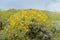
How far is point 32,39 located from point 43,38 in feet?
2.58

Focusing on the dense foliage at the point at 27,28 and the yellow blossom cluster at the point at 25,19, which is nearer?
the dense foliage at the point at 27,28

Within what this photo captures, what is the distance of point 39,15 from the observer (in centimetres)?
2153

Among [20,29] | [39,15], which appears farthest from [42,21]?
[20,29]

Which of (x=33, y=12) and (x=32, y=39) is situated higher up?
(x=33, y=12)

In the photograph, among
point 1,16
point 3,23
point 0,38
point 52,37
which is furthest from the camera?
point 1,16

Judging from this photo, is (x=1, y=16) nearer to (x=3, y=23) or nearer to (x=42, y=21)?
(x=3, y=23)

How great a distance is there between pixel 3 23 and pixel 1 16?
2.23m

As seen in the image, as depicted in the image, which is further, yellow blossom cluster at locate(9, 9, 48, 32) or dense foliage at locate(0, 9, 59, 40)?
yellow blossom cluster at locate(9, 9, 48, 32)

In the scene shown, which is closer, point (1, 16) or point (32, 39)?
point (32, 39)

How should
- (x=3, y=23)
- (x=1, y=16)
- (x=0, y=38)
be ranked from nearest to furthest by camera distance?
(x=0, y=38), (x=3, y=23), (x=1, y=16)

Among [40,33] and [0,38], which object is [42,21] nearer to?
[40,33]

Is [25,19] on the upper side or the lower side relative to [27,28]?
upper

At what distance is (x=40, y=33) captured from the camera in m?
21.3

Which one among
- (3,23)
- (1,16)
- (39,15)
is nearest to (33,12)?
(39,15)
